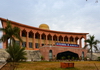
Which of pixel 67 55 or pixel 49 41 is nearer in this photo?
pixel 67 55

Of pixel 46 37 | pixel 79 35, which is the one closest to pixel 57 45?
pixel 46 37

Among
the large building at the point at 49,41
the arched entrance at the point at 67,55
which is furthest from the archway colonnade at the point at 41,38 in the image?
the arched entrance at the point at 67,55

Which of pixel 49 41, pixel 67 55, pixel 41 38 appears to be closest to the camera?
pixel 67 55

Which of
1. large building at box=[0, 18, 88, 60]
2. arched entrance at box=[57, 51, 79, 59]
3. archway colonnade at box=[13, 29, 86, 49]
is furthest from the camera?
archway colonnade at box=[13, 29, 86, 49]

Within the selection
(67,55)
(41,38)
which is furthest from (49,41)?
(67,55)

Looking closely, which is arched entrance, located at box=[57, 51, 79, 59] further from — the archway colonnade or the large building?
the archway colonnade

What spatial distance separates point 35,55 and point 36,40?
41.2ft

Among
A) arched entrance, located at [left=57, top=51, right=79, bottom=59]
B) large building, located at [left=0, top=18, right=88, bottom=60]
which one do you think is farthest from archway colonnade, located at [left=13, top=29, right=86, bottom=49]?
arched entrance, located at [left=57, top=51, right=79, bottom=59]

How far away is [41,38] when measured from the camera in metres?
51.3

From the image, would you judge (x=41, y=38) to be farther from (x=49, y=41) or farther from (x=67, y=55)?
(x=67, y=55)

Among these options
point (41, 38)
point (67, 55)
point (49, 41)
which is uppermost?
point (41, 38)

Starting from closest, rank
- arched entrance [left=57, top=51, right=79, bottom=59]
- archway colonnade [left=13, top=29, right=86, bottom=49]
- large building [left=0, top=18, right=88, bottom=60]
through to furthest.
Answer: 1. large building [left=0, top=18, right=88, bottom=60]
2. arched entrance [left=57, top=51, right=79, bottom=59]
3. archway colonnade [left=13, top=29, right=86, bottom=49]

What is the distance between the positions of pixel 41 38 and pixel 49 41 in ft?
13.9

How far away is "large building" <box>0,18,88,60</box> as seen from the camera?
37.9 metres
